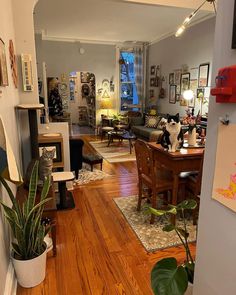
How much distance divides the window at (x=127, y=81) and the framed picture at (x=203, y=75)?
3.19 m

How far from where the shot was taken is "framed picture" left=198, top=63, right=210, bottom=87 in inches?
198

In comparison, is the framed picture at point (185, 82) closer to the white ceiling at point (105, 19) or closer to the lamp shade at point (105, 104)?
the white ceiling at point (105, 19)

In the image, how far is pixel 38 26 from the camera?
588 cm

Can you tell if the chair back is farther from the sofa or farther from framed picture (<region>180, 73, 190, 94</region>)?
framed picture (<region>180, 73, 190, 94</region>)

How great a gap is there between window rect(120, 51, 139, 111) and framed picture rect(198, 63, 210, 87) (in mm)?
3191

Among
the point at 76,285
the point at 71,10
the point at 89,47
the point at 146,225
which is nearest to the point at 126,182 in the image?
the point at 146,225

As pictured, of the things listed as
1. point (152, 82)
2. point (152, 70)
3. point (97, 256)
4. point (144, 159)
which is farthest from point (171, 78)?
point (97, 256)

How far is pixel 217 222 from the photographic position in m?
1.00

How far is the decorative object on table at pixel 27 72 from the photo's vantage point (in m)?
2.92

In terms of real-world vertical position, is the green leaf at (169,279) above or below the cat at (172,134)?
below

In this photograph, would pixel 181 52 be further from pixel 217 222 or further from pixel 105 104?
pixel 217 222

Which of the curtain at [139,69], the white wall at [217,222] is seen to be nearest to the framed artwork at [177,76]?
the curtain at [139,69]

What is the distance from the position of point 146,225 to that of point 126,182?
1327 mm

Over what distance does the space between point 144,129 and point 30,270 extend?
199 inches
